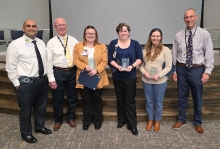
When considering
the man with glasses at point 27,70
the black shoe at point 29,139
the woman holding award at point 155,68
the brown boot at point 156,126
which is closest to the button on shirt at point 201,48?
the woman holding award at point 155,68

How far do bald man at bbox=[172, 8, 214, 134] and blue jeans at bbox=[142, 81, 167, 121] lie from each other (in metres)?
0.31

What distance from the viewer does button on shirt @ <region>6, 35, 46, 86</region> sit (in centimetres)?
225

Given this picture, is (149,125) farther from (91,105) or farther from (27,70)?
(27,70)

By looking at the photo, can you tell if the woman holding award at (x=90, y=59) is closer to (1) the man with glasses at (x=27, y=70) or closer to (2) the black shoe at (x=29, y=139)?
(1) the man with glasses at (x=27, y=70)

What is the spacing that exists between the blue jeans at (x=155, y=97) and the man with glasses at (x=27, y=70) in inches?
53.9

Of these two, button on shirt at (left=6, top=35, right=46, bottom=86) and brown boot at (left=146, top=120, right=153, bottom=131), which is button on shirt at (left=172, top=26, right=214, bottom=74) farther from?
button on shirt at (left=6, top=35, right=46, bottom=86)

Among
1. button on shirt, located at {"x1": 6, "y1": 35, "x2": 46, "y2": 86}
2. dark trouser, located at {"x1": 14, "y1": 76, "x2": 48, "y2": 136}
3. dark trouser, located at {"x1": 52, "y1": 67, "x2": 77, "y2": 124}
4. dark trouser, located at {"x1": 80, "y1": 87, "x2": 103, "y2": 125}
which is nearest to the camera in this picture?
button on shirt, located at {"x1": 6, "y1": 35, "x2": 46, "y2": 86}

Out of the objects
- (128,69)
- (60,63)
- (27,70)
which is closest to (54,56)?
(60,63)

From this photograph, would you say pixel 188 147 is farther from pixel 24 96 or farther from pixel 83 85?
pixel 24 96

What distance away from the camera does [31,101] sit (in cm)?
245

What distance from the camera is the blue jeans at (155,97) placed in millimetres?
2604

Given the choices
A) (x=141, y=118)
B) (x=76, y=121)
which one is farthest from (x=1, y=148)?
(x=141, y=118)

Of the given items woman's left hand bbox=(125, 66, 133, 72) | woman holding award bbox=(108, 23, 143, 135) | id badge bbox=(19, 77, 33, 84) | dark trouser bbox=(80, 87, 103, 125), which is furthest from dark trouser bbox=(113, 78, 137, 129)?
id badge bbox=(19, 77, 33, 84)

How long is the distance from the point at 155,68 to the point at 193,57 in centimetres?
50
